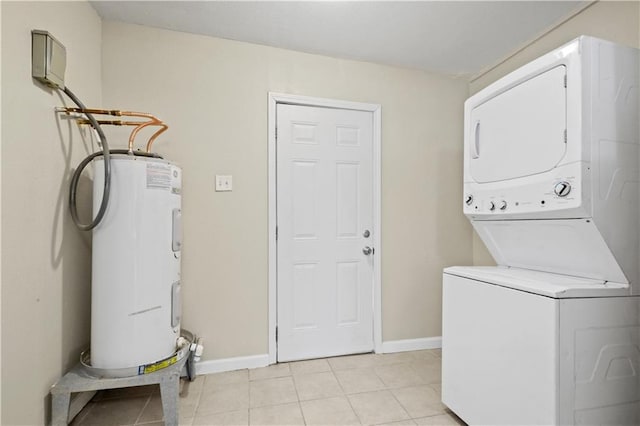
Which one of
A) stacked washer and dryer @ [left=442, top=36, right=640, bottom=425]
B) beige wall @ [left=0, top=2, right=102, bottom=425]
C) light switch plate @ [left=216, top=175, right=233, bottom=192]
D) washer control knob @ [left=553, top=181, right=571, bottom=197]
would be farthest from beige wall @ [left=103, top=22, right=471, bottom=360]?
washer control knob @ [left=553, top=181, right=571, bottom=197]

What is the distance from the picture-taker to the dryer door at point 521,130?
1270 mm

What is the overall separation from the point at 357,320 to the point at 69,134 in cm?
226

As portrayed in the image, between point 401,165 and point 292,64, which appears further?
point 401,165

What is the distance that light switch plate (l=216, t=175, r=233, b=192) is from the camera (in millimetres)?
2191

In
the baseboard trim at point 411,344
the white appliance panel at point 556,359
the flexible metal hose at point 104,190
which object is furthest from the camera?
the baseboard trim at point 411,344

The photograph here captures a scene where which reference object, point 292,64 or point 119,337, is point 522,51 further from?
point 119,337

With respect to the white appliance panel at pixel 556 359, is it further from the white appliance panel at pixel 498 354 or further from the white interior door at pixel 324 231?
the white interior door at pixel 324 231

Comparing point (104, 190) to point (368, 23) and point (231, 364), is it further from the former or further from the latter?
point (368, 23)

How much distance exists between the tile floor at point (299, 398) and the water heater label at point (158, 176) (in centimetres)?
125

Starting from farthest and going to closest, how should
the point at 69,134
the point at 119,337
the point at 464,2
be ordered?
the point at 464,2, the point at 69,134, the point at 119,337

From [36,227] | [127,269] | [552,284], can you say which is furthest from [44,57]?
[552,284]

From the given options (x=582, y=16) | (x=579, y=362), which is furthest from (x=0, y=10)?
(x=582, y=16)

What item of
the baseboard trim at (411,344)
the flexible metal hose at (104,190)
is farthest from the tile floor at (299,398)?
the flexible metal hose at (104,190)

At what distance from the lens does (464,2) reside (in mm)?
1816
